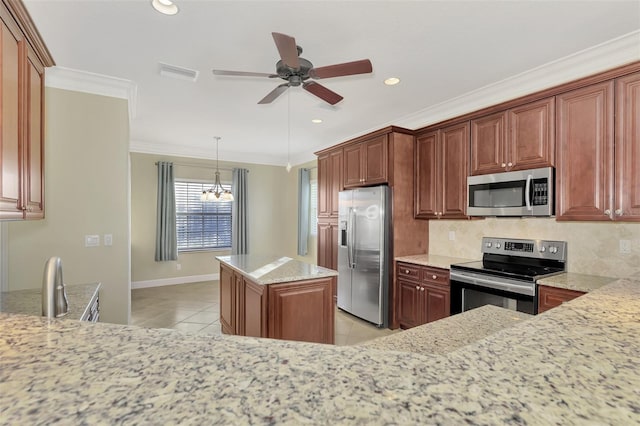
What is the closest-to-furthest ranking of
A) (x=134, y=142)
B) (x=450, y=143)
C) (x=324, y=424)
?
(x=324, y=424) < (x=450, y=143) < (x=134, y=142)

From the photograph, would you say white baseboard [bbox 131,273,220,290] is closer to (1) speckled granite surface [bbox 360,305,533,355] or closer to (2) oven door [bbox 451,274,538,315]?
(2) oven door [bbox 451,274,538,315]

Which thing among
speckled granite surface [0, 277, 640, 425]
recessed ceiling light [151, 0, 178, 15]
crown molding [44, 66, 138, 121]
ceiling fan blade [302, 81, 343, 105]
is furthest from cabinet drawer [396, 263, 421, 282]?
crown molding [44, 66, 138, 121]

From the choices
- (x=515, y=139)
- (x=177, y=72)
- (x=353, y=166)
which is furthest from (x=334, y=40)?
(x=353, y=166)

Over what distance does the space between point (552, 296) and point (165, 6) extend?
354 centimetres

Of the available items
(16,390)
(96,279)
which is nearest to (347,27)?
(16,390)

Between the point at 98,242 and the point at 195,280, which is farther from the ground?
the point at 98,242

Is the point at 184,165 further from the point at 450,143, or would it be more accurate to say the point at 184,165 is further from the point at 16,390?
the point at 16,390

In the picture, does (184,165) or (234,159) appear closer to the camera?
(184,165)

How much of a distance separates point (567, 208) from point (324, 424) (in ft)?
9.86

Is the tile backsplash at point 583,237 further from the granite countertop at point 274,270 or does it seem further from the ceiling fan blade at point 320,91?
the ceiling fan blade at point 320,91

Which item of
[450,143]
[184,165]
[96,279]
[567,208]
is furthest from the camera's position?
[184,165]

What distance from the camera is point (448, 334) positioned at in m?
1.32

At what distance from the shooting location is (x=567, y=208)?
256cm

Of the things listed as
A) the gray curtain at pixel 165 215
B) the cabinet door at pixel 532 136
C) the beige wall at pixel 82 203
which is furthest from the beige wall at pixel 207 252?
the cabinet door at pixel 532 136
